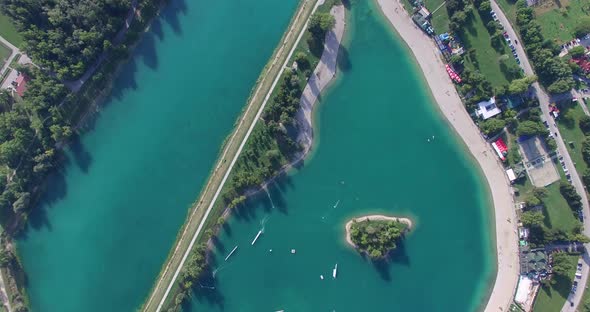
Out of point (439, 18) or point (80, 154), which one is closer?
point (439, 18)

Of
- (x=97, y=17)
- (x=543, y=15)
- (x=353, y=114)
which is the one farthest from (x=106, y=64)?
(x=543, y=15)

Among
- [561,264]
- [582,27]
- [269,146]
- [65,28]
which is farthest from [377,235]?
[65,28]

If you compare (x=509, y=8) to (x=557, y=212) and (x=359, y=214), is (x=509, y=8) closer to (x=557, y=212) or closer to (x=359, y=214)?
(x=557, y=212)

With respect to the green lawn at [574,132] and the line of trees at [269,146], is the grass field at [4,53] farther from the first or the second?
the green lawn at [574,132]

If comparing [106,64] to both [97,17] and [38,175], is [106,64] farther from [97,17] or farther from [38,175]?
[38,175]

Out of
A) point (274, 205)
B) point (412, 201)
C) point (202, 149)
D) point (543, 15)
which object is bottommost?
point (412, 201)

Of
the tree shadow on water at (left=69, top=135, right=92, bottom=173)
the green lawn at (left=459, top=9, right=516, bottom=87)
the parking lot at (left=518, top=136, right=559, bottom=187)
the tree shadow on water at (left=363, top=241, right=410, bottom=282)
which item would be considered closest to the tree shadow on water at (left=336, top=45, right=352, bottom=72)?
the green lawn at (left=459, top=9, right=516, bottom=87)
